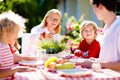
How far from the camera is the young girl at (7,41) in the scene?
3.65 m

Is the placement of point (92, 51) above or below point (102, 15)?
below

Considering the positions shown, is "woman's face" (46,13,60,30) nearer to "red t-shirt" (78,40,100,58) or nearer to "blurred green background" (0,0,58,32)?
"red t-shirt" (78,40,100,58)

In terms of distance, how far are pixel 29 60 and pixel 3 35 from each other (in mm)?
Answer: 584

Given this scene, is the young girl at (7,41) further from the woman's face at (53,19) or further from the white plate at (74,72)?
the woman's face at (53,19)

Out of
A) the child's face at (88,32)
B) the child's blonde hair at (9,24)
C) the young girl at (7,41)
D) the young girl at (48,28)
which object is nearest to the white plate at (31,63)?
the young girl at (7,41)

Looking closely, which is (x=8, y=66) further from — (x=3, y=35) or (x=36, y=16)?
(x=36, y=16)

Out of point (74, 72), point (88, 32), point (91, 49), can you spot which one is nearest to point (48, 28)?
point (88, 32)

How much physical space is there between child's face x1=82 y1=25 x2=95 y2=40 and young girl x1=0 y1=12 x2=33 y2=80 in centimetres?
157

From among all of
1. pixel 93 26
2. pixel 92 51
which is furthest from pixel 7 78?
pixel 93 26

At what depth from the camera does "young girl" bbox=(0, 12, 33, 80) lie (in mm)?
3654

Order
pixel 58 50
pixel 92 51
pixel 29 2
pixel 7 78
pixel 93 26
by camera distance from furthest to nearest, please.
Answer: pixel 29 2 → pixel 93 26 → pixel 92 51 → pixel 58 50 → pixel 7 78

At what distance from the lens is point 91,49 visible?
516cm

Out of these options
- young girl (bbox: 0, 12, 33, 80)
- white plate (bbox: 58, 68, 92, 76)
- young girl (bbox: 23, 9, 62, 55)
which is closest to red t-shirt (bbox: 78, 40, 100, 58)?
young girl (bbox: 23, 9, 62, 55)

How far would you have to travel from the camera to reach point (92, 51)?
5066mm
